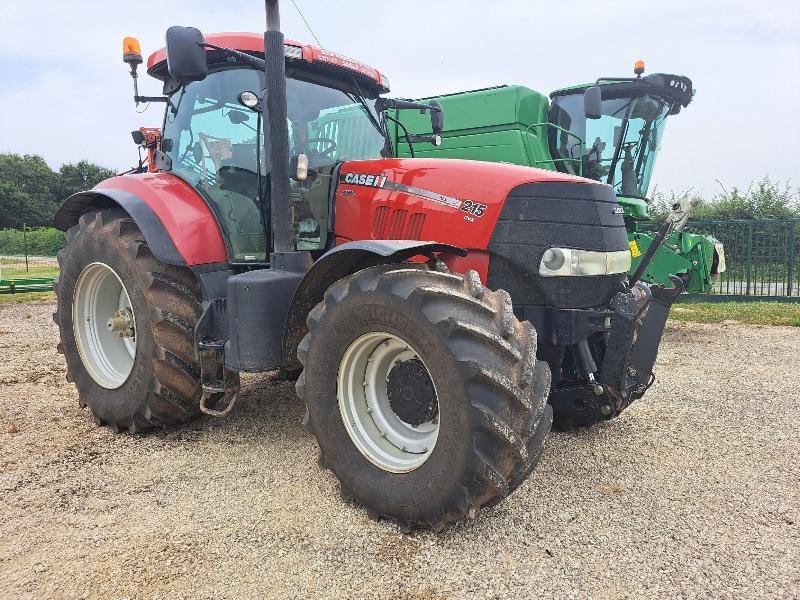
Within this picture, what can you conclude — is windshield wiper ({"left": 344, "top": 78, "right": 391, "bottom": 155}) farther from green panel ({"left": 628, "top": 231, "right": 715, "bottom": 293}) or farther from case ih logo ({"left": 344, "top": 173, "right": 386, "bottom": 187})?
green panel ({"left": 628, "top": 231, "right": 715, "bottom": 293})

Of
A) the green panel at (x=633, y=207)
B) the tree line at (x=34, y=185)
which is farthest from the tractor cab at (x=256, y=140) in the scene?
the tree line at (x=34, y=185)

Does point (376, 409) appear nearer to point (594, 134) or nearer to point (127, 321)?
point (127, 321)

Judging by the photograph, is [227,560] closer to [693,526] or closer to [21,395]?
[693,526]

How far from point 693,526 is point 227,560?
2.02 meters

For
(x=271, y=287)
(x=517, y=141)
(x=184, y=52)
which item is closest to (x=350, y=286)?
(x=271, y=287)

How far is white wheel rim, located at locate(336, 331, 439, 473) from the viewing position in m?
2.78

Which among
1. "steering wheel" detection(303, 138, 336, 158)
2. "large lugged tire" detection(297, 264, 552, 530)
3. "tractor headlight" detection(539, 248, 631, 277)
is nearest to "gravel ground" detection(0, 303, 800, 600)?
"large lugged tire" detection(297, 264, 552, 530)

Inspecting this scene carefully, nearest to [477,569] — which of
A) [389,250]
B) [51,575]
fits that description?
[389,250]

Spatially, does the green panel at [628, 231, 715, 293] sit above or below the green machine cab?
below

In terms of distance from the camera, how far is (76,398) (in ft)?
15.6

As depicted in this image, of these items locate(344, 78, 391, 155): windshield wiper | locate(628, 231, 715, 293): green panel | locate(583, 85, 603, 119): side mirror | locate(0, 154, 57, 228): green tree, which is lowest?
locate(628, 231, 715, 293): green panel

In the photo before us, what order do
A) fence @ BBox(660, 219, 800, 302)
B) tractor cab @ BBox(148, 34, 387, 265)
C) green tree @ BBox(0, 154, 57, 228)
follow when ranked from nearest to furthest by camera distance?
tractor cab @ BBox(148, 34, 387, 265) < fence @ BBox(660, 219, 800, 302) < green tree @ BBox(0, 154, 57, 228)

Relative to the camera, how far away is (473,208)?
3117mm

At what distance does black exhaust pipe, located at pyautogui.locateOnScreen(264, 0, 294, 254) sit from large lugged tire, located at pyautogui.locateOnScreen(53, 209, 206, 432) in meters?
0.77
